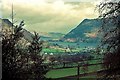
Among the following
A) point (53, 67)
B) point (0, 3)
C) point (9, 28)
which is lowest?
point (53, 67)

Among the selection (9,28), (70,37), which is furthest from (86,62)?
(9,28)

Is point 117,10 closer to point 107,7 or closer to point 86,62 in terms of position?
point 107,7

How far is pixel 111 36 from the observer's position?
12.5m

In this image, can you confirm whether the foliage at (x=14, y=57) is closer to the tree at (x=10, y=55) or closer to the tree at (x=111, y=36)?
the tree at (x=10, y=55)

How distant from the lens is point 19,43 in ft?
50.2

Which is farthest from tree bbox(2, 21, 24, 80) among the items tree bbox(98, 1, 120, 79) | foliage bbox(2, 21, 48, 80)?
tree bbox(98, 1, 120, 79)

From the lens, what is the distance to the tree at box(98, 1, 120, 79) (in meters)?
12.0

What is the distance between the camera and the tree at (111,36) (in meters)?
12.0

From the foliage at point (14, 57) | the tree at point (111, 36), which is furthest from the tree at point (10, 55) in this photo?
the tree at point (111, 36)

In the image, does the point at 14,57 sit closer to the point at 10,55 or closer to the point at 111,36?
the point at 10,55

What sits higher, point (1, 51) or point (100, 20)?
point (100, 20)

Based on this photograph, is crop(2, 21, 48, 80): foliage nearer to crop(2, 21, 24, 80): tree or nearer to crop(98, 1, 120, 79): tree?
crop(2, 21, 24, 80): tree

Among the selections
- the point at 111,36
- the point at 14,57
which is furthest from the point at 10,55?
the point at 111,36

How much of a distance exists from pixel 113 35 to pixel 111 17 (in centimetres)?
67
